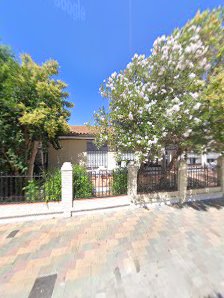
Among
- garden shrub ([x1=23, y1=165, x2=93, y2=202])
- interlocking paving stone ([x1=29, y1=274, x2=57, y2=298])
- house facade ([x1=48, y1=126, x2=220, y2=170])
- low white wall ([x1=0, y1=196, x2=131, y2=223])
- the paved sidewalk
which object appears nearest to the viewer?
interlocking paving stone ([x1=29, y1=274, x2=57, y2=298])

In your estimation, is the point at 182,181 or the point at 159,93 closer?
the point at 159,93

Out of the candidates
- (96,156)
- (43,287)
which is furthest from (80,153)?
(43,287)

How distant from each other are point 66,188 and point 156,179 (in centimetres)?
390

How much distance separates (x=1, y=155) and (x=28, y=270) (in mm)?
4693

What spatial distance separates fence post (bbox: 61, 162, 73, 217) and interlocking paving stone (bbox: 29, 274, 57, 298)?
2.57 metres

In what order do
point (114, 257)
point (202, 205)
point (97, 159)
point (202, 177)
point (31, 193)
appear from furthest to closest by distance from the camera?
point (97, 159), point (202, 177), point (202, 205), point (31, 193), point (114, 257)

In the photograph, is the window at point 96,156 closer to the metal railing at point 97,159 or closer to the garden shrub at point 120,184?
the metal railing at point 97,159

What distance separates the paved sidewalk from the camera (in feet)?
9.23

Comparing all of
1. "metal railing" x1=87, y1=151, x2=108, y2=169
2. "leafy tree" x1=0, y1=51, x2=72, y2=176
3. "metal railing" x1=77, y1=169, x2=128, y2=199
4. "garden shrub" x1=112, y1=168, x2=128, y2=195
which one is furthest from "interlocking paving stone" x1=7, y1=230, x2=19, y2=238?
"metal railing" x1=87, y1=151, x2=108, y2=169

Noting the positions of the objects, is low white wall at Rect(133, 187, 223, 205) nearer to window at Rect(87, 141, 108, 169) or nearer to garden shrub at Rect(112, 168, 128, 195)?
garden shrub at Rect(112, 168, 128, 195)

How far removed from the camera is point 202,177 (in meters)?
7.97

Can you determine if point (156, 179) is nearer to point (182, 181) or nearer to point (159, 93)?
point (182, 181)

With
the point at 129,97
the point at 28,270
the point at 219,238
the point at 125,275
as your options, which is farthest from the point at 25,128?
the point at 219,238

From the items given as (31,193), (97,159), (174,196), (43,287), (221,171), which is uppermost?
(97,159)
